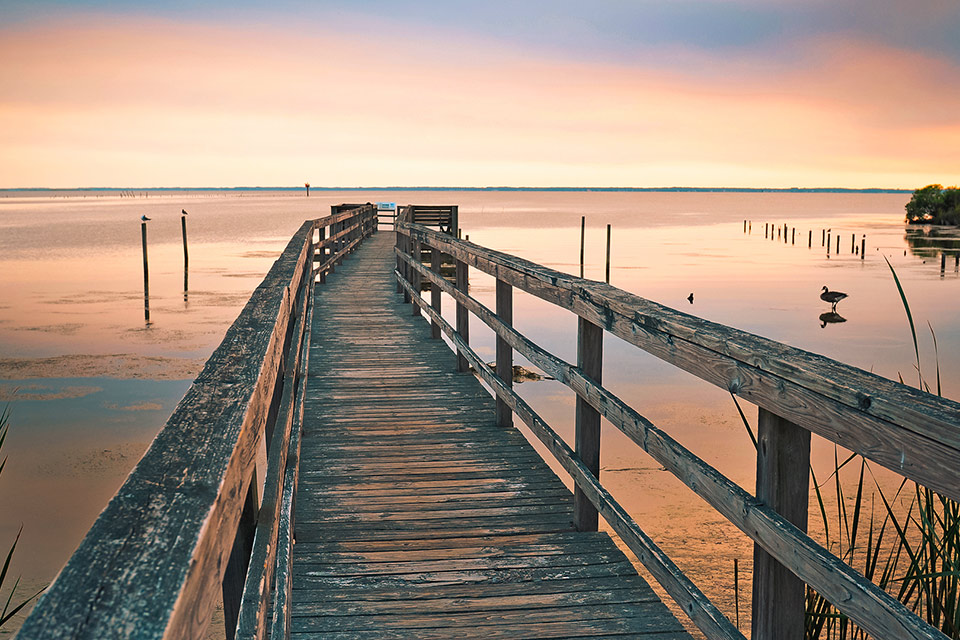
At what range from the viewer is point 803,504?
1.83 metres

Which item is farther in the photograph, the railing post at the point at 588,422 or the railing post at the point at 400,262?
the railing post at the point at 400,262

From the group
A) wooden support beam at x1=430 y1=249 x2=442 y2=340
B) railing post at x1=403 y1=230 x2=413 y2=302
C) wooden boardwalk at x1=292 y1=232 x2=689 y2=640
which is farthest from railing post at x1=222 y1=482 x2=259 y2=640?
railing post at x1=403 y1=230 x2=413 y2=302

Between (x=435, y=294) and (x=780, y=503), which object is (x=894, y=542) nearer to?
(x=780, y=503)

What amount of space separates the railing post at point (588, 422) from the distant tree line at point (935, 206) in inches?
2621

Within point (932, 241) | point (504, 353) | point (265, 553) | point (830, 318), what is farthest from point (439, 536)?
point (932, 241)

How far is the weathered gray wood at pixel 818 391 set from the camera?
1328mm

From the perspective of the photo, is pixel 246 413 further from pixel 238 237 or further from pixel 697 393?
pixel 238 237

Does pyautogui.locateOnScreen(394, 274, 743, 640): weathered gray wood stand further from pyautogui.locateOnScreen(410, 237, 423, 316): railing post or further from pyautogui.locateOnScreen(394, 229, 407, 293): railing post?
pyautogui.locateOnScreen(394, 229, 407, 293): railing post

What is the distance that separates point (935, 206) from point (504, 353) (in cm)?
6939

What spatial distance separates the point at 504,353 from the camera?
4.95m

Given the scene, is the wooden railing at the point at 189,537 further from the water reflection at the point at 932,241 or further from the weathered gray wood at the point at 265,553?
the water reflection at the point at 932,241

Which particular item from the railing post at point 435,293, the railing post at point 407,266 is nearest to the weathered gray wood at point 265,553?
the railing post at point 435,293

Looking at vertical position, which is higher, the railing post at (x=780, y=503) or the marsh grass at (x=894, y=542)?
the railing post at (x=780, y=503)

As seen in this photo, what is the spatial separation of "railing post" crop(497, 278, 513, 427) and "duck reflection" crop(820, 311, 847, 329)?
1827 cm
